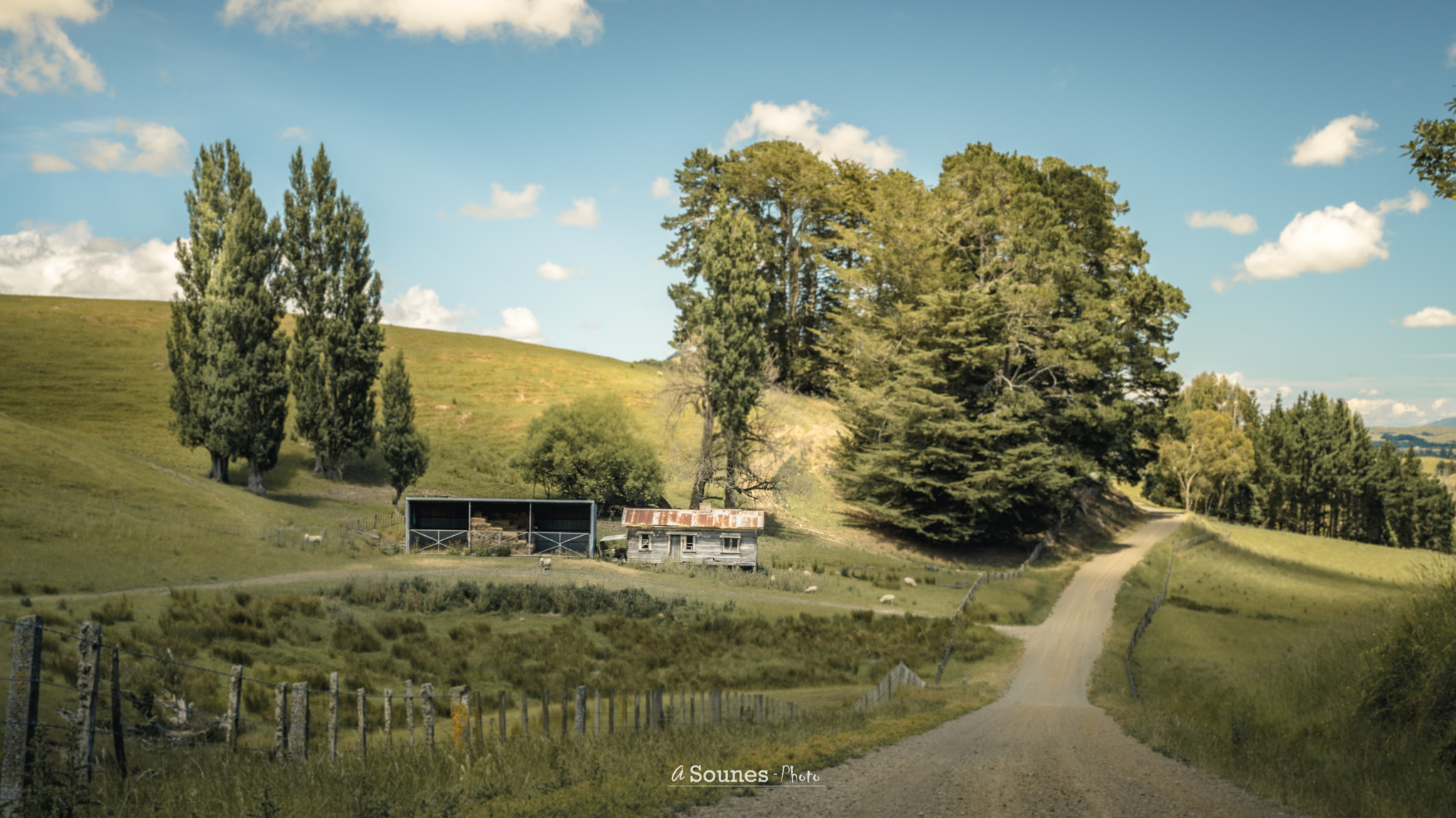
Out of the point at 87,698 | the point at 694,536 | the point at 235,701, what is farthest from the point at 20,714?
the point at 694,536

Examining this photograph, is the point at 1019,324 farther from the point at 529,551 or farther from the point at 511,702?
the point at 511,702

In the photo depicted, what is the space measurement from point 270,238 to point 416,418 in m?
22.3

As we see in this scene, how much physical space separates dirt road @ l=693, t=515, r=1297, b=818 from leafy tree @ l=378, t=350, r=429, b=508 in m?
41.3

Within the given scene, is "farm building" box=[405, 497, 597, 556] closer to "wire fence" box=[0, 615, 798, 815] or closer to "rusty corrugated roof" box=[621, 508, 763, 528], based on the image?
"rusty corrugated roof" box=[621, 508, 763, 528]

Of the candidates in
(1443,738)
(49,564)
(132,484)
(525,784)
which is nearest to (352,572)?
(49,564)

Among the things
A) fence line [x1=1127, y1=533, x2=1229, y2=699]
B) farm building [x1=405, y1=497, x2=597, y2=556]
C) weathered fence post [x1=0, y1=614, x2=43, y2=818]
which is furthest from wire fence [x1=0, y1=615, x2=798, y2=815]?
farm building [x1=405, y1=497, x2=597, y2=556]

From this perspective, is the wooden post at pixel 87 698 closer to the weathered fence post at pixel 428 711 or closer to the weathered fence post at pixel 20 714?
the weathered fence post at pixel 20 714

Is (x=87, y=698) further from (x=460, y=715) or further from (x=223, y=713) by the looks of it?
(x=223, y=713)

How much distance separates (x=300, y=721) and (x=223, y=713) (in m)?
5.71

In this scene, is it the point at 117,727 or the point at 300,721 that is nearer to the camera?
the point at 117,727

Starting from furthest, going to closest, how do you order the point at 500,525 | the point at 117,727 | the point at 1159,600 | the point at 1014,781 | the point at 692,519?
the point at 692,519
the point at 500,525
the point at 1159,600
the point at 1014,781
the point at 117,727

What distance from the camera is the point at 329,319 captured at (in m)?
53.6

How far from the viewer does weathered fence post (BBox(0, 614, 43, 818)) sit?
24.0 ft

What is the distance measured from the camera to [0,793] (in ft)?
24.4
